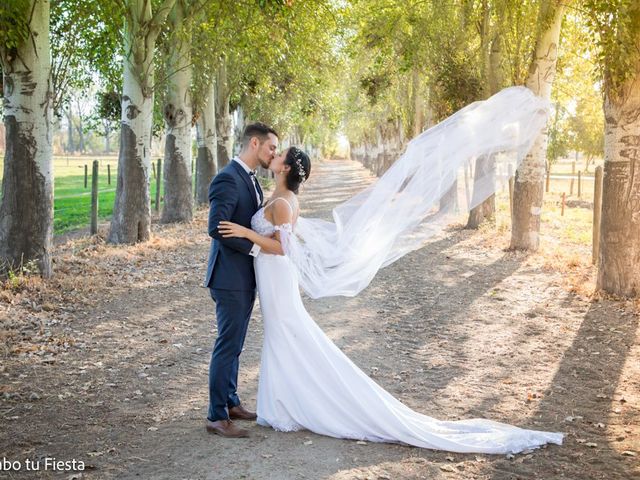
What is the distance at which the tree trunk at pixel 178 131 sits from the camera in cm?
1792

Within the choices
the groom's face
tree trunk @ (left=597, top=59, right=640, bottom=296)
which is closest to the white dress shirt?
the groom's face

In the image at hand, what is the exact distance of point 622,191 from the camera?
10.2 metres

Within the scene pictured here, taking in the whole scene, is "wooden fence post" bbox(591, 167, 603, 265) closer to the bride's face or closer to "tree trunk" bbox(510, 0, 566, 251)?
"tree trunk" bbox(510, 0, 566, 251)

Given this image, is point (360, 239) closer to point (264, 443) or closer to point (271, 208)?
point (271, 208)

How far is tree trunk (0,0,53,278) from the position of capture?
10.3 metres

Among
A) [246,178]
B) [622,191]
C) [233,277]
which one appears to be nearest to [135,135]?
[622,191]

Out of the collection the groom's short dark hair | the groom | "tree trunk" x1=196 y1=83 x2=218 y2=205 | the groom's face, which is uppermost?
"tree trunk" x1=196 y1=83 x2=218 y2=205

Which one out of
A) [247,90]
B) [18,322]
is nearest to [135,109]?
[18,322]

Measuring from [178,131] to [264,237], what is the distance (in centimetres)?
1449

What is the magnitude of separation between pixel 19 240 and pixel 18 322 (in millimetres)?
2361

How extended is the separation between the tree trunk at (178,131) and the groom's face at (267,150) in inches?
492

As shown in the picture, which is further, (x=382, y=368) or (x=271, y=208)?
(x=382, y=368)

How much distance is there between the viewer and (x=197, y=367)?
743cm

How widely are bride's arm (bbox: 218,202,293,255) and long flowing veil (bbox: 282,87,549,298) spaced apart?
95 millimetres
